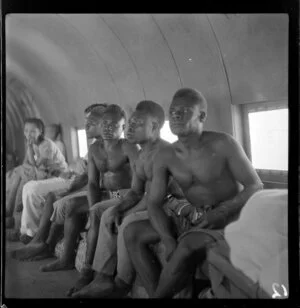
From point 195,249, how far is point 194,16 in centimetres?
116

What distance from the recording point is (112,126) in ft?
7.57

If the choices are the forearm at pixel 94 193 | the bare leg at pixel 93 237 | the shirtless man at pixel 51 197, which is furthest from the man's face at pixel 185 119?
the bare leg at pixel 93 237

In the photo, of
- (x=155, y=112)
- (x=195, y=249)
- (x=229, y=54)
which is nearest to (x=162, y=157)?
(x=155, y=112)

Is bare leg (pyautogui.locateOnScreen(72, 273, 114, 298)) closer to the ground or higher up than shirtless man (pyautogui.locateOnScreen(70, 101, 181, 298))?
closer to the ground

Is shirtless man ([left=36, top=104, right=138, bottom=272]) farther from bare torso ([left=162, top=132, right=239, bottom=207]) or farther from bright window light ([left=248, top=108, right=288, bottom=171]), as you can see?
bright window light ([left=248, top=108, right=288, bottom=171])

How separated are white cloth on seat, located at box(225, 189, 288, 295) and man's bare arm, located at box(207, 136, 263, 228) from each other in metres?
0.03

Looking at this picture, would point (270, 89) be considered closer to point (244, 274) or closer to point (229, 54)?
point (229, 54)

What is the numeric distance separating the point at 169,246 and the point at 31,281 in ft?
2.60

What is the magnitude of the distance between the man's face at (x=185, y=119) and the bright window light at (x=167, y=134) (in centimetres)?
3

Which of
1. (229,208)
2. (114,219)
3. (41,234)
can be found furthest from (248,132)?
(41,234)

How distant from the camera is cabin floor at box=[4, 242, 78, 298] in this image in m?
2.34

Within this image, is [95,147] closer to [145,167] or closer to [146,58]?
[145,167]

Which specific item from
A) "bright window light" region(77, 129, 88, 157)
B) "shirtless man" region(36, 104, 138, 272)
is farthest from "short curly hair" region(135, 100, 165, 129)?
"bright window light" region(77, 129, 88, 157)

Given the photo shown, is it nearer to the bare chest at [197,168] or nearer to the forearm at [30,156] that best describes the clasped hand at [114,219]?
the bare chest at [197,168]
